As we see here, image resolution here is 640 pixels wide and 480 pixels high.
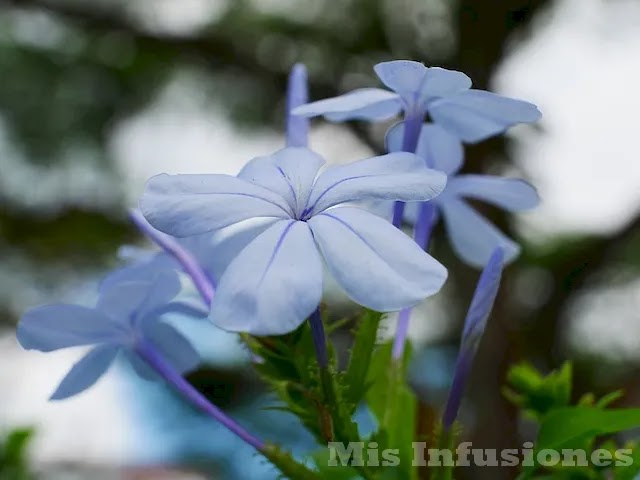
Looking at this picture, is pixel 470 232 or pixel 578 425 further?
pixel 470 232

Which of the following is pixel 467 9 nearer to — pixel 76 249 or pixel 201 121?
pixel 201 121

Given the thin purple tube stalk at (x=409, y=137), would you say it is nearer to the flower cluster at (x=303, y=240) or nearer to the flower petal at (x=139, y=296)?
the flower cluster at (x=303, y=240)

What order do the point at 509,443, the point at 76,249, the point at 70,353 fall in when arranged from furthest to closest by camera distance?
the point at 70,353 → the point at 76,249 → the point at 509,443

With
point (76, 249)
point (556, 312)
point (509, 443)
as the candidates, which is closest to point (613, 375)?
point (556, 312)

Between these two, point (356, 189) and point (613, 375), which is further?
point (613, 375)

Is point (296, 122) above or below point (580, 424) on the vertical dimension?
above

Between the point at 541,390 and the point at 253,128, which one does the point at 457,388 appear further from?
the point at 253,128

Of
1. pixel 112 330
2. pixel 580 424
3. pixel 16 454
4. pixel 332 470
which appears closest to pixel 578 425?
pixel 580 424
